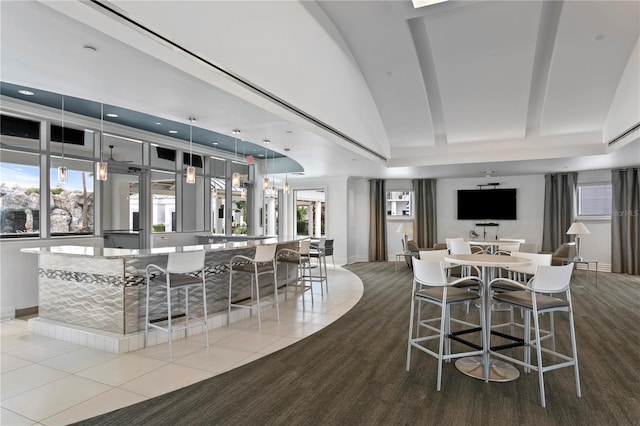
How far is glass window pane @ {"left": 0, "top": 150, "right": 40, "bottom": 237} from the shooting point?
484cm

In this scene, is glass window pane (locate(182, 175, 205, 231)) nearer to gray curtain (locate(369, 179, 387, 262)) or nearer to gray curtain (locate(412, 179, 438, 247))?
gray curtain (locate(369, 179, 387, 262))

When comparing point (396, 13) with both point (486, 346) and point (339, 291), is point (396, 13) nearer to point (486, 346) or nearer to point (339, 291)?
point (486, 346)

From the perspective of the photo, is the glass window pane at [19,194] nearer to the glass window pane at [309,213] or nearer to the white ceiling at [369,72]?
the white ceiling at [369,72]

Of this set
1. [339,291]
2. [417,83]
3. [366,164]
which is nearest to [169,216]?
[339,291]

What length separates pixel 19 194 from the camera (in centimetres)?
498

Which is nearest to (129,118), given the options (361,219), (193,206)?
(193,206)

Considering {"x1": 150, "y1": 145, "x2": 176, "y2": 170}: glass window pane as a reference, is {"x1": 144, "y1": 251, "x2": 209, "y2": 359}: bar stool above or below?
below

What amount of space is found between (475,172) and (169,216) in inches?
309

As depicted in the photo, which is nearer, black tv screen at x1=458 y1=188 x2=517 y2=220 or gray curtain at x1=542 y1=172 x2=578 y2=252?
gray curtain at x1=542 y1=172 x2=578 y2=252

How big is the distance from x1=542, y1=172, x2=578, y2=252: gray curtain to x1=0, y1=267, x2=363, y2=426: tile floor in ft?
25.2

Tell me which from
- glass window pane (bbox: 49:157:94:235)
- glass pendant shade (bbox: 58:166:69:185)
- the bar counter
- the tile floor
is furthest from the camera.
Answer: glass window pane (bbox: 49:157:94:235)

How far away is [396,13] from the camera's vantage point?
4.49 metres

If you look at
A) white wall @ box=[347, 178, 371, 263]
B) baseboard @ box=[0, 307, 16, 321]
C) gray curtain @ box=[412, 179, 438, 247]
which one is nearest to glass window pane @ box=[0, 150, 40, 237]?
baseboard @ box=[0, 307, 16, 321]

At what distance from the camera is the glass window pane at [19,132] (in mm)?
4805
